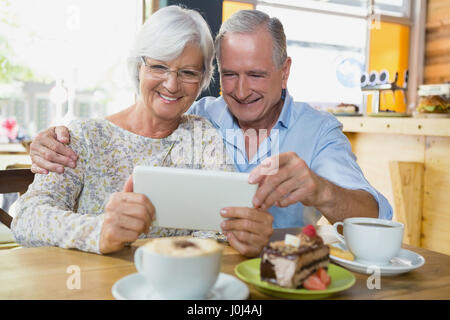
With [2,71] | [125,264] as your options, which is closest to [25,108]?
[2,71]

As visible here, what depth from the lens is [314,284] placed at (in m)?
0.84

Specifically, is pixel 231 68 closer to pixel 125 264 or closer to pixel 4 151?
pixel 125 264

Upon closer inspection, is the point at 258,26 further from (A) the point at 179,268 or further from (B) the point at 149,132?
(A) the point at 179,268

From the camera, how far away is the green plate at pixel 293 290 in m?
0.82

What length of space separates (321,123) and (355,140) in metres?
Answer: 2.01

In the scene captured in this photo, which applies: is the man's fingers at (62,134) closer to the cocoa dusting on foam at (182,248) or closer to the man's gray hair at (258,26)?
the man's gray hair at (258,26)

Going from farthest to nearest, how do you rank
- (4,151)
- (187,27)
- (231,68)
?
(4,151), (231,68), (187,27)

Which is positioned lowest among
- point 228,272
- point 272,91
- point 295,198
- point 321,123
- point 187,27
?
point 228,272

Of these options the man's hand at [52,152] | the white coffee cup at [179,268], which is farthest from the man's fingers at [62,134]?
the white coffee cup at [179,268]

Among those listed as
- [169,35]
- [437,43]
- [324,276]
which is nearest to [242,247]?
[324,276]

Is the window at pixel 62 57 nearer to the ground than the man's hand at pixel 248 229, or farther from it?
farther from it

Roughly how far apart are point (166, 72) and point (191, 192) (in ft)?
2.21

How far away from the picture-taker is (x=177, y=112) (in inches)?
64.3

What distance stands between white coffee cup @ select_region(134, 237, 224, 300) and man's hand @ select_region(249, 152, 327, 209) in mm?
306
